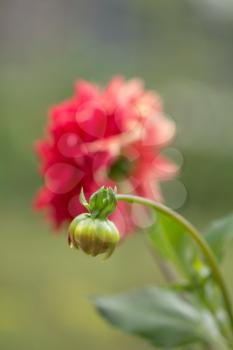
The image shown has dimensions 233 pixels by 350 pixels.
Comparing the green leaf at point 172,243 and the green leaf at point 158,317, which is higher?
the green leaf at point 172,243

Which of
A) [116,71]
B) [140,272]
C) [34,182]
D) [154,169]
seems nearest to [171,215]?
[154,169]

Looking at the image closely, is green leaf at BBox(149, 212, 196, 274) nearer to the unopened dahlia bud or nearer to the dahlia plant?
the dahlia plant

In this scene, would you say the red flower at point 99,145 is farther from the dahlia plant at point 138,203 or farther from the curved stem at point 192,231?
the curved stem at point 192,231

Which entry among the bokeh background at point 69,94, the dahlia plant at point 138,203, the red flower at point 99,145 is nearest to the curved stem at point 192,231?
the dahlia plant at point 138,203

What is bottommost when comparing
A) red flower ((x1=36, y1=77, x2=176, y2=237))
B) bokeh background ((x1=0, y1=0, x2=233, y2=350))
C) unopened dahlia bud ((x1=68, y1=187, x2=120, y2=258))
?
unopened dahlia bud ((x1=68, y1=187, x2=120, y2=258))

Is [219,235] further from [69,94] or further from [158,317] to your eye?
[69,94]

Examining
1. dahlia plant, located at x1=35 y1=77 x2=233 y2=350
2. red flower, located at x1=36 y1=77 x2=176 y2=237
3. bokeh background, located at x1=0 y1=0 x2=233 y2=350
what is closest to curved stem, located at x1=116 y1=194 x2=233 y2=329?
dahlia plant, located at x1=35 y1=77 x2=233 y2=350

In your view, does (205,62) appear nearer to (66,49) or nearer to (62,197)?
(66,49)

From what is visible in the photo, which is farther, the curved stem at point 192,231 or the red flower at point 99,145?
the red flower at point 99,145
